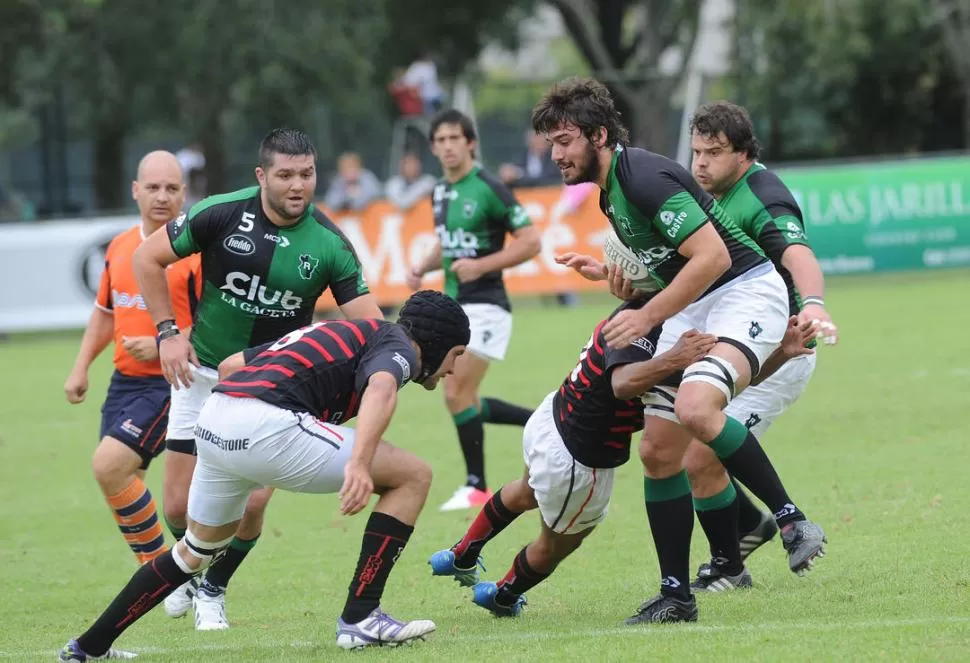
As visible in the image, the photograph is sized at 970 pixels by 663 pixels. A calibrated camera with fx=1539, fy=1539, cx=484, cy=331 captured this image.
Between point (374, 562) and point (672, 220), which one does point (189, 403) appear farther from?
point (672, 220)

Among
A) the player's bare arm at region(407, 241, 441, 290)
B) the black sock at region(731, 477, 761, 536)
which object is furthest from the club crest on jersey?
the player's bare arm at region(407, 241, 441, 290)

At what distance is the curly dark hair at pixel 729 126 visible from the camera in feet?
Result: 22.4

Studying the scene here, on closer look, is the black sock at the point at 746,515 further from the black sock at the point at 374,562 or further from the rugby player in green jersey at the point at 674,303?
the black sock at the point at 374,562

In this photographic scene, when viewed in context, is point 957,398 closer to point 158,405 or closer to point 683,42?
point 158,405

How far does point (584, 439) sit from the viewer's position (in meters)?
6.24

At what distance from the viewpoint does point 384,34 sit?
30312 mm

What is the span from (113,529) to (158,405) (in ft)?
6.73

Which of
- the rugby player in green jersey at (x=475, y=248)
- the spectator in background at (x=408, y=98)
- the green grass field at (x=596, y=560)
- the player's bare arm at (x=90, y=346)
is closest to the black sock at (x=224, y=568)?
the green grass field at (x=596, y=560)

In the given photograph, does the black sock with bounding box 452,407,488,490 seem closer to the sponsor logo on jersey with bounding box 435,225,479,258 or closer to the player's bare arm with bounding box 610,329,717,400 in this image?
the sponsor logo on jersey with bounding box 435,225,479,258

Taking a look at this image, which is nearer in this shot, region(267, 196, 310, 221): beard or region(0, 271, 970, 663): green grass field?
region(0, 271, 970, 663): green grass field

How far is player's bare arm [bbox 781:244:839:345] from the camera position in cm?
634

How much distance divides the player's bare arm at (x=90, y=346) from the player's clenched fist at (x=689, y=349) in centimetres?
325

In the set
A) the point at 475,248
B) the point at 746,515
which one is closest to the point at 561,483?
the point at 746,515

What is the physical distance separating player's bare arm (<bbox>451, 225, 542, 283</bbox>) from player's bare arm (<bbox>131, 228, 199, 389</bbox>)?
3282mm
